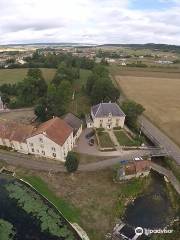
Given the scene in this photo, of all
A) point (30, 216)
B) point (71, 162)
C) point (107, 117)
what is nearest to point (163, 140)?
point (107, 117)

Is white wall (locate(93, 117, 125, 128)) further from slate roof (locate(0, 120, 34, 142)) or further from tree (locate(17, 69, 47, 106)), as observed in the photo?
tree (locate(17, 69, 47, 106))

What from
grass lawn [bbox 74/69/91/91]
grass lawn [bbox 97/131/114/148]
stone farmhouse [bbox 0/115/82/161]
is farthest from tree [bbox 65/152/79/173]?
grass lawn [bbox 74/69/91/91]

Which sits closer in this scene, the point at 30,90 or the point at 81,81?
the point at 30,90

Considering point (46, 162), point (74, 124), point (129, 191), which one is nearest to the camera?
point (129, 191)

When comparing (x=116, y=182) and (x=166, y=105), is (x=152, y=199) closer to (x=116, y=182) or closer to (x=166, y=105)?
(x=116, y=182)

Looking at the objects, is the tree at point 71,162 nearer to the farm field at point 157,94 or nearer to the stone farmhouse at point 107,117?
the stone farmhouse at point 107,117

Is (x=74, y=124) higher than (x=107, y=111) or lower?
lower

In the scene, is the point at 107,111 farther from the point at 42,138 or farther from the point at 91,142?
the point at 42,138

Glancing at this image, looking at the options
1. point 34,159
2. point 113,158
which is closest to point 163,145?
point 113,158
